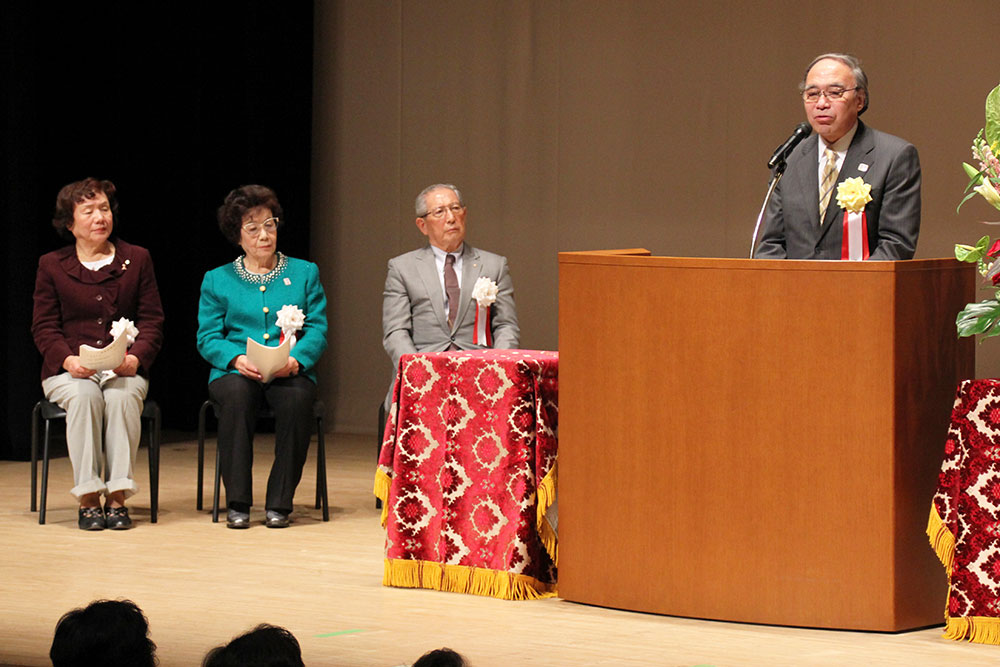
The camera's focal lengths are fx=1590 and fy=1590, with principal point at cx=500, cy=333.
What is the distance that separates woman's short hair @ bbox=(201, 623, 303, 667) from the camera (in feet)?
6.15

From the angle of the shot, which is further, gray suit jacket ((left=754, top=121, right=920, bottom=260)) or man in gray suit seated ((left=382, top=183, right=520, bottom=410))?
man in gray suit seated ((left=382, top=183, right=520, bottom=410))

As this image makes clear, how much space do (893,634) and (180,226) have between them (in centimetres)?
518

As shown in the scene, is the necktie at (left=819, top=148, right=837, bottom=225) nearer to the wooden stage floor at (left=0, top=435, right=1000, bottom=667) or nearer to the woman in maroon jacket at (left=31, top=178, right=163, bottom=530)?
the wooden stage floor at (left=0, top=435, right=1000, bottom=667)

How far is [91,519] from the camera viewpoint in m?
5.44

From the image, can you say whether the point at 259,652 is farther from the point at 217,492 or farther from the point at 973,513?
the point at 217,492

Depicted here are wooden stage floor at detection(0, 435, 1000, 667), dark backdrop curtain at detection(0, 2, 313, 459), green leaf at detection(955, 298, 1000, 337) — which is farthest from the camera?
dark backdrop curtain at detection(0, 2, 313, 459)

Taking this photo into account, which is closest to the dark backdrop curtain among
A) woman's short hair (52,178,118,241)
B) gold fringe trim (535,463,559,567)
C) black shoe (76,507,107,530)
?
woman's short hair (52,178,118,241)

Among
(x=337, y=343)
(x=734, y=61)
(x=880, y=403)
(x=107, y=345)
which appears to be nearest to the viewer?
(x=880, y=403)

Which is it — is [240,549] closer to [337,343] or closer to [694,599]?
[694,599]

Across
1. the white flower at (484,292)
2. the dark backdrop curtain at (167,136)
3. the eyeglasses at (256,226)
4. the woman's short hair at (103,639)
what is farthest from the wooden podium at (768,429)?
the dark backdrop curtain at (167,136)

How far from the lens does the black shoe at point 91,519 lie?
5426 millimetres

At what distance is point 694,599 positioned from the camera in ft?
12.8

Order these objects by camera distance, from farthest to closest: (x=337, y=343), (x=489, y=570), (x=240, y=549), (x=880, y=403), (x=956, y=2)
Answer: (x=337, y=343), (x=956, y=2), (x=240, y=549), (x=489, y=570), (x=880, y=403)

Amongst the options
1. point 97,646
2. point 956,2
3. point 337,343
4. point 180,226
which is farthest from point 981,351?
point 97,646
